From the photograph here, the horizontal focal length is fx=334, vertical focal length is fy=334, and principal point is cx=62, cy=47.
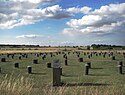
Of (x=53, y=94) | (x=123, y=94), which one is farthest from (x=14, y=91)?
(x=123, y=94)

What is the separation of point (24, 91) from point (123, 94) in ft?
10.00

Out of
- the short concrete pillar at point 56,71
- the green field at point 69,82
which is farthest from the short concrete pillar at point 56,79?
the green field at point 69,82

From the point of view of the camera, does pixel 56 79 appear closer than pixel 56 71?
Yes

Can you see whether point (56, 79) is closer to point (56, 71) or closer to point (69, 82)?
point (56, 71)

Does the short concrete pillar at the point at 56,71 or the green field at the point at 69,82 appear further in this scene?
the short concrete pillar at the point at 56,71

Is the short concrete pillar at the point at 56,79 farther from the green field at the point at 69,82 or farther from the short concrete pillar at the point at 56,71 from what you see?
the green field at the point at 69,82

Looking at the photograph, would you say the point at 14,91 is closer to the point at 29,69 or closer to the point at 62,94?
the point at 62,94

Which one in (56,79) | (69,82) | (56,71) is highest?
(56,71)

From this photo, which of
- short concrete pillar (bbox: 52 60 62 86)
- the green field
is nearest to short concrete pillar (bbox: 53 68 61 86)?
short concrete pillar (bbox: 52 60 62 86)

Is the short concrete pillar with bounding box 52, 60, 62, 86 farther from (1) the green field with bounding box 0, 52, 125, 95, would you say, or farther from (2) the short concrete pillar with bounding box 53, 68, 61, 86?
(1) the green field with bounding box 0, 52, 125, 95

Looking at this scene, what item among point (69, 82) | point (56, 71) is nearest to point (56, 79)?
point (56, 71)

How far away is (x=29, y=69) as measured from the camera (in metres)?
25.9

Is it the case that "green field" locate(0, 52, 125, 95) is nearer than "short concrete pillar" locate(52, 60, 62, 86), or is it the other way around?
"green field" locate(0, 52, 125, 95)

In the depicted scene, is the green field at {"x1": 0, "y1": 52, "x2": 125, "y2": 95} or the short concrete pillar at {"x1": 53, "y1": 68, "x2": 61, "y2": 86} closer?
the green field at {"x1": 0, "y1": 52, "x2": 125, "y2": 95}
